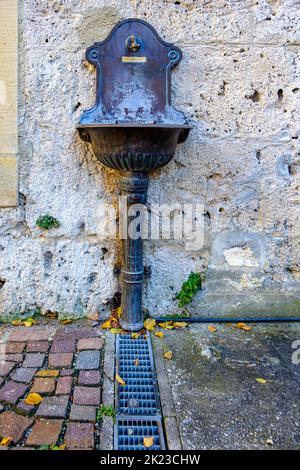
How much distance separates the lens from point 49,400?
6.82ft

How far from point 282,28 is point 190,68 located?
65 cm

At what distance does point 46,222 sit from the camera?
9.00 feet

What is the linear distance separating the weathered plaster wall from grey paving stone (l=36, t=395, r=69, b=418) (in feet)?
2.80

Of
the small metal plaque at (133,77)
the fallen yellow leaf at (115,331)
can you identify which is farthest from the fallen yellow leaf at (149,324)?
the small metal plaque at (133,77)

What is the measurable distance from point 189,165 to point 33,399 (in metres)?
1.70

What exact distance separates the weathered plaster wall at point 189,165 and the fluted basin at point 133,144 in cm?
27

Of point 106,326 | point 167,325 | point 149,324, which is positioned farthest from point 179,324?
point 106,326

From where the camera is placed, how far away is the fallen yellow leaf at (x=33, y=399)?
6.73ft

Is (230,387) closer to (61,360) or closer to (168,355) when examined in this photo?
(168,355)

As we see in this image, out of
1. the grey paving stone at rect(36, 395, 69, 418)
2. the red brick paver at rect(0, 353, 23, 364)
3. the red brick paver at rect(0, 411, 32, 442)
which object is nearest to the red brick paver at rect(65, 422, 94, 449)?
the grey paving stone at rect(36, 395, 69, 418)

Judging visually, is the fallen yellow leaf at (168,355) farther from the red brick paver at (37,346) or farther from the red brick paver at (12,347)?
the red brick paver at (12,347)

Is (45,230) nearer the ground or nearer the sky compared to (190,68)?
nearer the ground
